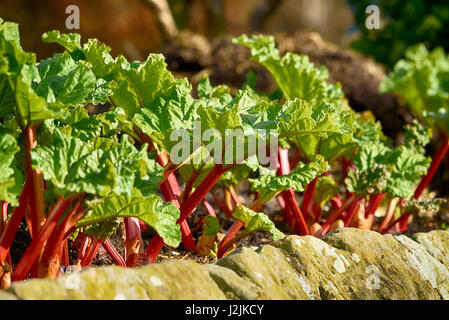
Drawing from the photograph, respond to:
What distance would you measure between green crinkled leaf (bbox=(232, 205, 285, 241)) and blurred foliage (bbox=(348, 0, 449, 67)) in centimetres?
421

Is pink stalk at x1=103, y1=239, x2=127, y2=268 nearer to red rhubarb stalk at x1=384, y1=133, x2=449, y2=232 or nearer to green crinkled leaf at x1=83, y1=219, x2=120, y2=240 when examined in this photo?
green crinkled leaf at x1=83, y1=219, x2=120, y2=240

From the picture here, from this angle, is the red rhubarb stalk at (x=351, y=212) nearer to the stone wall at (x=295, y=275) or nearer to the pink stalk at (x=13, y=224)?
the stone wall at (x=295, y=275)

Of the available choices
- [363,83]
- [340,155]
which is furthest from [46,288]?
[363,83]

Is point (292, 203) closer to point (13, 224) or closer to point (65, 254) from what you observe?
point (65, 254)

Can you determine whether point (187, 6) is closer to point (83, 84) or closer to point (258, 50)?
point (258, 50)

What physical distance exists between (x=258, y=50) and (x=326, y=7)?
33.4 ft

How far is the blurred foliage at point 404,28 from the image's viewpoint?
536 centimetres

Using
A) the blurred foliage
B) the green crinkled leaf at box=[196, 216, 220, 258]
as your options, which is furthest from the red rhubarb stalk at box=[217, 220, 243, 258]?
the blurred foliage

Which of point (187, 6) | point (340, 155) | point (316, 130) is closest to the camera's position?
point (316, 130)

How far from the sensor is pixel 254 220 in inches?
67.7

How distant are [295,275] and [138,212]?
403 millimetres

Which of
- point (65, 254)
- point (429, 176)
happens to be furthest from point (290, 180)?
point (429, 176)

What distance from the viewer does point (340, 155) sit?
90.0 inches

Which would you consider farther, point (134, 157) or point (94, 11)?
point (94, 11)
